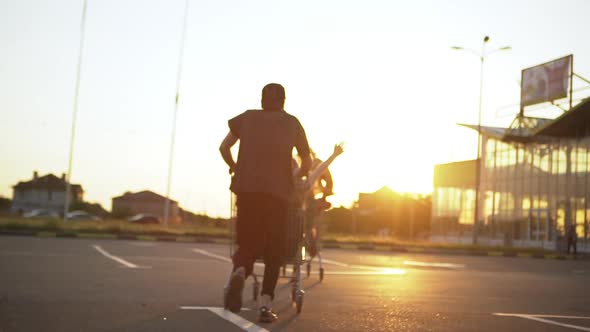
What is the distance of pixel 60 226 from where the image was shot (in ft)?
123

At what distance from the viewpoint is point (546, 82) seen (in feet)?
178

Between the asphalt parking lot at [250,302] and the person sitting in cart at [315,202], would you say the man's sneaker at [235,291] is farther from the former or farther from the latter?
the person sitting in cart at [315,202]

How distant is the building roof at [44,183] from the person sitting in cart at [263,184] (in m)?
131

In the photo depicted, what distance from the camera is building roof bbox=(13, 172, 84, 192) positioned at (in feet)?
440

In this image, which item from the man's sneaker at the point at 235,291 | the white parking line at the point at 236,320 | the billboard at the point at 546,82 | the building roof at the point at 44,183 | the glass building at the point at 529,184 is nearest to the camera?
the white parking line at the point at 236,320

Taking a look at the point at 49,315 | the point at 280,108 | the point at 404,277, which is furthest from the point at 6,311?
the point at 404,277

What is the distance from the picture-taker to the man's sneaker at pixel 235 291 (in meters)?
6.08

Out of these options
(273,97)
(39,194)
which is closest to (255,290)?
(273,97)

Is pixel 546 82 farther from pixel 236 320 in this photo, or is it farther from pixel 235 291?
pixel 235 291

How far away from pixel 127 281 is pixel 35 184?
13088 cm

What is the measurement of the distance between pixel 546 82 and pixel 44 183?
3848 inches

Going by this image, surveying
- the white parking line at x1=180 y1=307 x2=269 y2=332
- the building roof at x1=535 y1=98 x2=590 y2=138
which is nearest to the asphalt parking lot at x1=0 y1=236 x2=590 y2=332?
the white parking line at x1=180 y1=307 x2=269 y2=332

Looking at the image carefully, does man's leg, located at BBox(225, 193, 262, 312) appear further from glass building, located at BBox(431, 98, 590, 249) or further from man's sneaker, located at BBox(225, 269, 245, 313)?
glass building, located at BBox(431, 98, 590, 249)

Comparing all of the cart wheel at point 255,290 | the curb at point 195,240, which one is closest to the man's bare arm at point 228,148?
the cart wheel at point 255,290
